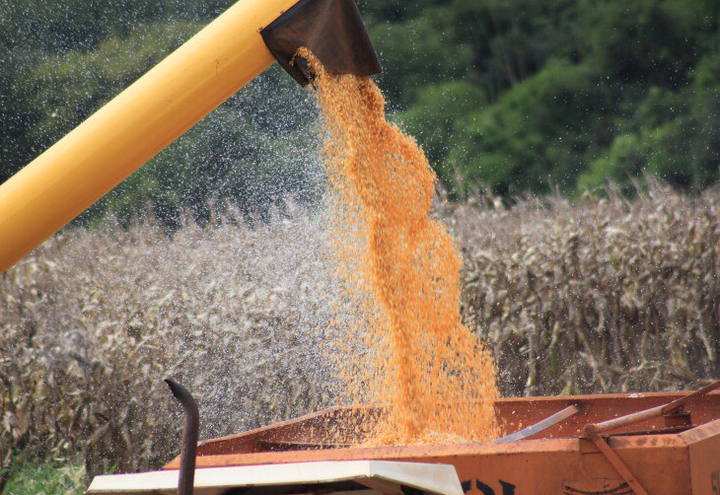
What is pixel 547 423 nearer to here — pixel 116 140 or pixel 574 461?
pixel 574 461

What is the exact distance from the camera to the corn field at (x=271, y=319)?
19.2 feet

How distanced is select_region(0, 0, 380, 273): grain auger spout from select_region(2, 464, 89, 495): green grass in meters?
3.36

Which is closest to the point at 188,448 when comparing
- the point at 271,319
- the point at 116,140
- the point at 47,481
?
the point at 116,140

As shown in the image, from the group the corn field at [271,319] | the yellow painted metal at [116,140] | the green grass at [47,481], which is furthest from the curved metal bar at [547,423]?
the green grass at [47,481]

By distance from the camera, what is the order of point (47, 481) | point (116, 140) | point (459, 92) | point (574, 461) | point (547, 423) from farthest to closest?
1. point (459, 92)
2. point (47, 481)
3. point (547, 423)
4. point (574, 461)
5. point (116, 140)

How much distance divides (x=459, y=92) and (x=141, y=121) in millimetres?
16897

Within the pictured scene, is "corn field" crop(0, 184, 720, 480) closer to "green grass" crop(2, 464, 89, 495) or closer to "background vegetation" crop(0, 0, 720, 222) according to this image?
"green grass" crop(2, 464, 89, 495)

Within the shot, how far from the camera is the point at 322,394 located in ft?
20.4

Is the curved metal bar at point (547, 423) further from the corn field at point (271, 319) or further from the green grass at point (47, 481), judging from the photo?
the green grass at point (47, 481)

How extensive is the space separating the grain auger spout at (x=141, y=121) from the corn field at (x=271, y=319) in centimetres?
334

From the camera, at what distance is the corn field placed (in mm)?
5855

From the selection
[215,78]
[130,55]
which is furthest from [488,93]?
[215,78]

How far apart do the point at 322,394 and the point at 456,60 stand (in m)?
15.3

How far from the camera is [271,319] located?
6379 mm
